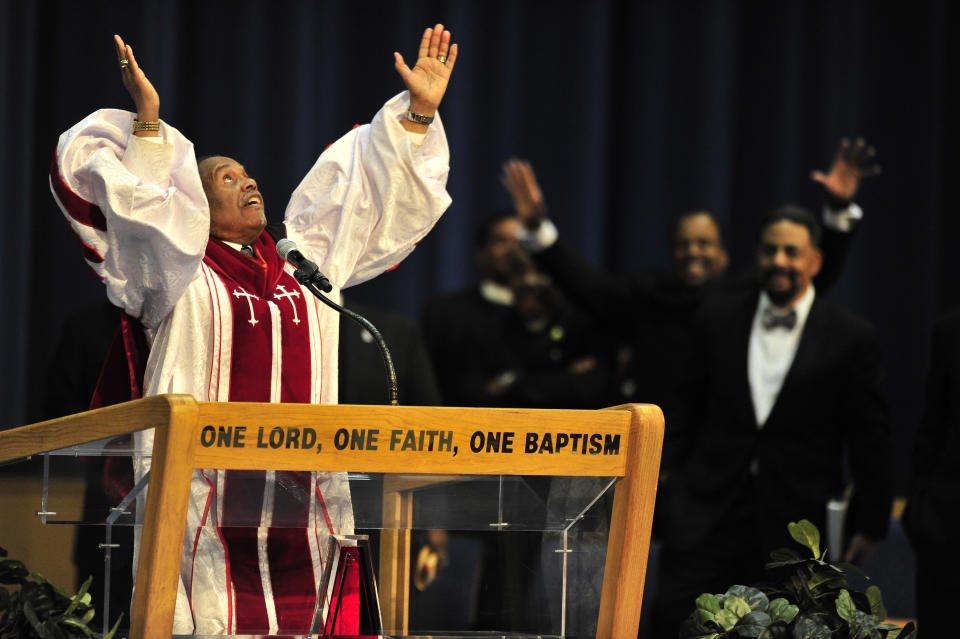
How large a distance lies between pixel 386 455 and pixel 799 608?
2.35ft

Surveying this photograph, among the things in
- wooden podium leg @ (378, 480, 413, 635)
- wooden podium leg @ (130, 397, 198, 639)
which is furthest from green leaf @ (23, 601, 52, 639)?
wooden podium leg @ (378, 480, 413, 635)

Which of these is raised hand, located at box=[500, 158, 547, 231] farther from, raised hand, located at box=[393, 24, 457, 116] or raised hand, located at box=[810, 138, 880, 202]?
raised hand, located at box=[393, 24, 457, 116]

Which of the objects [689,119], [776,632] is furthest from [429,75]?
[689,119]

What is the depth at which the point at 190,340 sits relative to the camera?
2.36 metres

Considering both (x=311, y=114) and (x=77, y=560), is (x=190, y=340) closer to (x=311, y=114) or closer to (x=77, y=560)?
(x=77, y=560)

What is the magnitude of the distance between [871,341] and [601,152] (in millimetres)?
2283

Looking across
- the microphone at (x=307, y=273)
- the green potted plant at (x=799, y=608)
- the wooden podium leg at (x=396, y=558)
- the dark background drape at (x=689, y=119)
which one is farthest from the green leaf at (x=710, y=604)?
the dark background drape at (x=689, y=119)

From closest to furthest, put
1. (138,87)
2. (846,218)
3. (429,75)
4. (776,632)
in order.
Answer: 1. (776,632)
2. (138,87)
3. (429,75)
4. (846,218)

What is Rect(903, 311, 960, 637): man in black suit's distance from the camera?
12.3 ft

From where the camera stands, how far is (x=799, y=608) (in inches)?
84.7

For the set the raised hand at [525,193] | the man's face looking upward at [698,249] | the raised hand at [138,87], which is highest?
the raised hand at [525,193]

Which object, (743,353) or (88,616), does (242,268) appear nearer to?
(88,616)

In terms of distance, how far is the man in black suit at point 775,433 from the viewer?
13.6ft

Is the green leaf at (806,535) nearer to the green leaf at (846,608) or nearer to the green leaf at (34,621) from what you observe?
the green leaf at (846,608)
